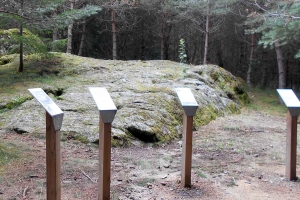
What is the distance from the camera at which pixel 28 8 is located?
7457mm

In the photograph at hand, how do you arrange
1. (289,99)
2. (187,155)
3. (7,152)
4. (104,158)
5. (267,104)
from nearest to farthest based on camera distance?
(104,158) → (187,155) → (289,99) → (7,152) → (267,104)

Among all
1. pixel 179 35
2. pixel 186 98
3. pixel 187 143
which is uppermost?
pixel 179 35

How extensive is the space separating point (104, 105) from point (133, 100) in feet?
11.2

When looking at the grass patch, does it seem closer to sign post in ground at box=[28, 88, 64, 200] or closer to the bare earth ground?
the bare earth ground

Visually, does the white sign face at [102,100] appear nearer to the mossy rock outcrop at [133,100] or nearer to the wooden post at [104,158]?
the wooden post at [104,158]

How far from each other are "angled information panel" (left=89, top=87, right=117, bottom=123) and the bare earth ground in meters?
0.85

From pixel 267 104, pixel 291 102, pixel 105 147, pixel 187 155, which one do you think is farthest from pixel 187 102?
pixel 267 104

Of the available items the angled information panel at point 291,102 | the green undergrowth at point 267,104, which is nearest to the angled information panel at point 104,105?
the angled information panel at point 291,102

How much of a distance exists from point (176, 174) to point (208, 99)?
421 centimetres

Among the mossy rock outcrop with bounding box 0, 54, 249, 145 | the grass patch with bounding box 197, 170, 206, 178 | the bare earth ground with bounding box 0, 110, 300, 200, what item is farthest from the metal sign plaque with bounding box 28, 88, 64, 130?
the mossy rock outcrop with bounding box 0, 54, 249, 145

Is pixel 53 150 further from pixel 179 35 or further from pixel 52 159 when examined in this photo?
pixel 179 35

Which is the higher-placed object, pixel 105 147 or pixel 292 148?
pixel 105 147

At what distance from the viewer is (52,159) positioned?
2.41 meters

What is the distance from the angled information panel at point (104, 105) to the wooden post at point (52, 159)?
430mm
